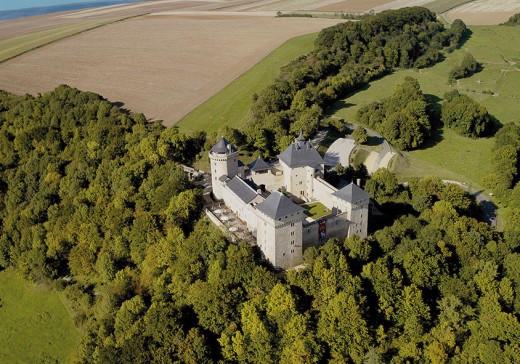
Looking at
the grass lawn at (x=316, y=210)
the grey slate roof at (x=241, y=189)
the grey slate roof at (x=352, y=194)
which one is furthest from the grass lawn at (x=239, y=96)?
the grey slate roof at (x=352, y=194)

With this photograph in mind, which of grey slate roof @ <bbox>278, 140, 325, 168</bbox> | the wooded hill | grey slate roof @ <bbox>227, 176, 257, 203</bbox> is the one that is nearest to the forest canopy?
the wooded hill

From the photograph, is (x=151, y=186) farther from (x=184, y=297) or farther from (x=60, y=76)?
(x=60, y=76)

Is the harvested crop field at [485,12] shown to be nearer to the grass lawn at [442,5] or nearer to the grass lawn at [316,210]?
the grass lawn at [442,5]

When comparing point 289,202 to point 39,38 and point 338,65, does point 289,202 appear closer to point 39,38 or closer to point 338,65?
point 338,65

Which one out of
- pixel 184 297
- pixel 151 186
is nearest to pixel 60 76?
pixel 151 186

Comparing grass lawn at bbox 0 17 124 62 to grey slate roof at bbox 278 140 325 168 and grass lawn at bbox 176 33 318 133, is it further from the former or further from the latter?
grey slate roof at bbox 278 140 325 168

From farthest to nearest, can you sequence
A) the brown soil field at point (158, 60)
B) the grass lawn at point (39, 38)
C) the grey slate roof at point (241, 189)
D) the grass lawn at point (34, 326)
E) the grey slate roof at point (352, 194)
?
1. the grass lawn at point (39, 38)
2. the brown soil field at point (158, 60)
3. the grey slate roof at point (241, 189)
4. the grass lawn at point (34, 326)
5. the grey slate roof at point (352, 194)

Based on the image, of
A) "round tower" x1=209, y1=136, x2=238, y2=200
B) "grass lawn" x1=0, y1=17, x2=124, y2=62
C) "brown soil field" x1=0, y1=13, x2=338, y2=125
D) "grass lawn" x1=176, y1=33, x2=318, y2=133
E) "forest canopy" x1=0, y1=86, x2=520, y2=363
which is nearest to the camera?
"forest canopy" x1=0, y1=86, x2=520, y2=363
